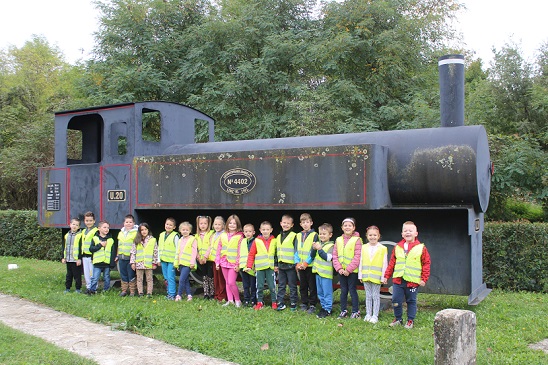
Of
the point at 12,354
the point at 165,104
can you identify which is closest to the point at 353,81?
the point at 165,104

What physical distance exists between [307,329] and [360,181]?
195cm

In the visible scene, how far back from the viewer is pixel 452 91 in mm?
7418

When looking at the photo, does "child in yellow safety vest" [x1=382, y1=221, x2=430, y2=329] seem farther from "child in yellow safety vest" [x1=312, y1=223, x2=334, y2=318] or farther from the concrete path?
the concrete path

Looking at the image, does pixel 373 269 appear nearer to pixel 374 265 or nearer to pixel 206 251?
pixel 374 265

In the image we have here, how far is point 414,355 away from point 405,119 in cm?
1074

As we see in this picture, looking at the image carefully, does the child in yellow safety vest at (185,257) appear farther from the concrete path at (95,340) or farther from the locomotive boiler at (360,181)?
the concrete path at (95,340)

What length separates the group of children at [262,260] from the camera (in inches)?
266

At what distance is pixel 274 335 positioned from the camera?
6.10 meters

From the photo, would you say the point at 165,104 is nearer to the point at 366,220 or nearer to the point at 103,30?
the point at 366,220

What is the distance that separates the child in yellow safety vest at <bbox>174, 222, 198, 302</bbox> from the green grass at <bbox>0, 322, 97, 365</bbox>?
278 cm

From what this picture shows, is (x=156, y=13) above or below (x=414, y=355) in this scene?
above

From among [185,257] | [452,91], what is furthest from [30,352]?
[452,91]

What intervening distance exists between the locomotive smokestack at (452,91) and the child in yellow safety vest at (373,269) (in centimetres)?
182

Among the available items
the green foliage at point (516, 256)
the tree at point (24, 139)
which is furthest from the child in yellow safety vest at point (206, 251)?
the tree at point (24, 139)
